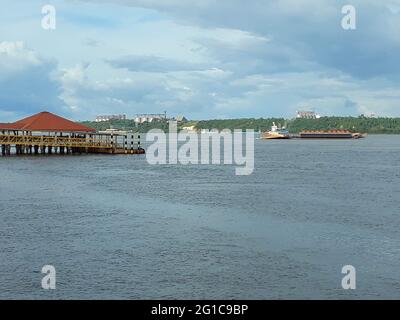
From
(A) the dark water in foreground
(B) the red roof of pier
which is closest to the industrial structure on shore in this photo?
(B) the red roof of pier

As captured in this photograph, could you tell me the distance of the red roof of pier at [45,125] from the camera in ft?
305

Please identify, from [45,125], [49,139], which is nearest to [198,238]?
[49,139]

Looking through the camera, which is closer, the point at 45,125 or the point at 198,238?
the point at 198,238

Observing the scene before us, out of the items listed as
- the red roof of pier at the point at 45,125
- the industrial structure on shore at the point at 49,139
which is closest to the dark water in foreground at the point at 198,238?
the industrial structure on shore at the point at 49,139

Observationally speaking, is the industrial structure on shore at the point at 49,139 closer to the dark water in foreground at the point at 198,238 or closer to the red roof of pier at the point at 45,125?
the red roof of pier at the point at 45,125

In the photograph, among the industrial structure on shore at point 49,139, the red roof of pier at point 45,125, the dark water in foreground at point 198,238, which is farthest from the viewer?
the red roof of pier at point 45,125

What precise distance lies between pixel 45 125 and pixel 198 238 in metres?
70.1

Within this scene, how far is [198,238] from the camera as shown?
29312mm

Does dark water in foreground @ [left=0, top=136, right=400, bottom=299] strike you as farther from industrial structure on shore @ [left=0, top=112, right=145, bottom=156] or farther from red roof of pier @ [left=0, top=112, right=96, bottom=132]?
red roof of pier @ [left=0, top=112, right=96, bottom=132]

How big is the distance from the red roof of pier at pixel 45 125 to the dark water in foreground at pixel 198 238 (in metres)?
38.7

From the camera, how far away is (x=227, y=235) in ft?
99.2

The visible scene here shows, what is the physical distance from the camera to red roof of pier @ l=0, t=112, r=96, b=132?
9300 centimetres

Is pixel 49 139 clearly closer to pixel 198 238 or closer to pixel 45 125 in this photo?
pixel 45 125

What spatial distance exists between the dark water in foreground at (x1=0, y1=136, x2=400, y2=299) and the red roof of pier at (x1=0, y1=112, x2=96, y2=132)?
127ft
